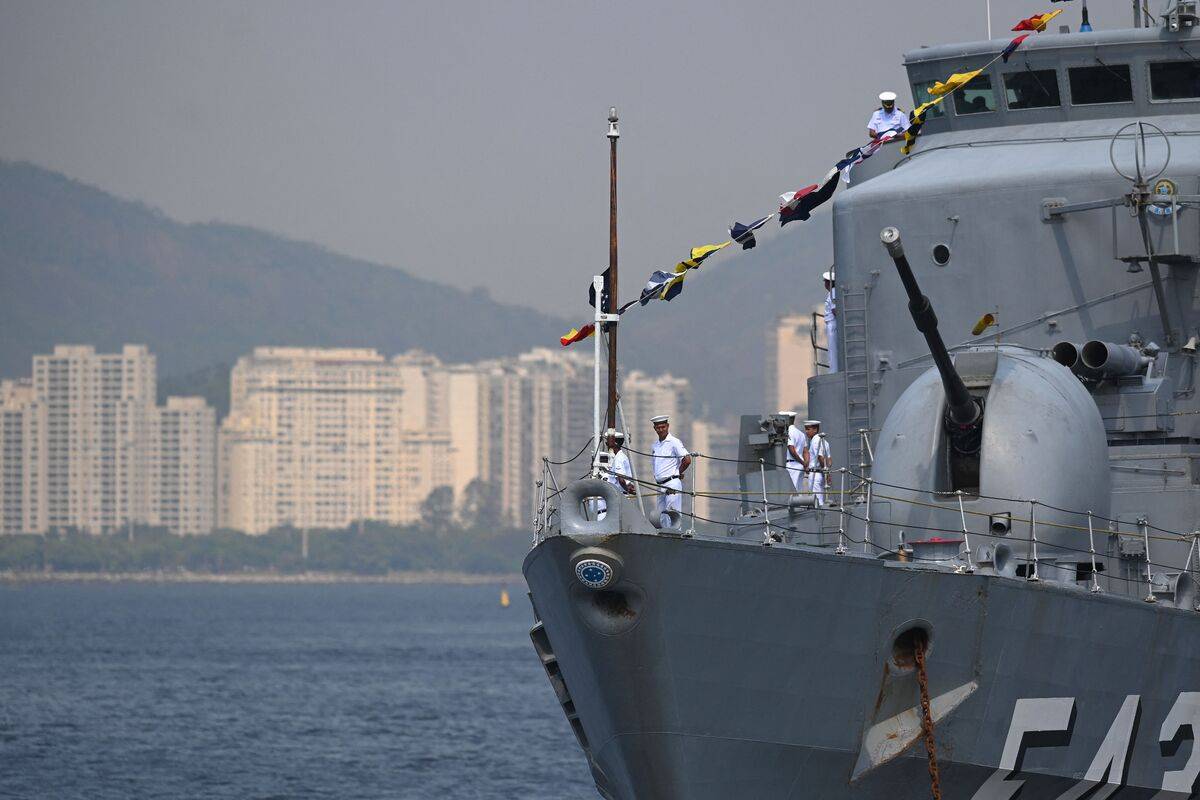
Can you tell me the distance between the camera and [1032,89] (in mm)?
17500

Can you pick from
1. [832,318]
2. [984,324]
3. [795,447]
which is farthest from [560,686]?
[984,324]

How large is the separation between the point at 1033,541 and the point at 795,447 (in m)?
3.34

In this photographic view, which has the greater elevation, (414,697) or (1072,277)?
(1072,277)

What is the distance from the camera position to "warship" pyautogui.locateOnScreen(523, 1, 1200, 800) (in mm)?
13250

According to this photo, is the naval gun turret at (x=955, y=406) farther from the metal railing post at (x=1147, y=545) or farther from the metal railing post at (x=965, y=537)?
the metal railing post at (x=1147, y=545)

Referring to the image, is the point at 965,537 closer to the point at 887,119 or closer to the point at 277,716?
the point at 887,119

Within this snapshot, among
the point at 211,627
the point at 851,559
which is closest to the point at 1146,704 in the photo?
the point at 851,559

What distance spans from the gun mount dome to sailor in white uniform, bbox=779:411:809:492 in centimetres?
164

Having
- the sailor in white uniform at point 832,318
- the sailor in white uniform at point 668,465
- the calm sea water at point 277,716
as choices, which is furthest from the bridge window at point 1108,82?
the calm sea water at point 277,716

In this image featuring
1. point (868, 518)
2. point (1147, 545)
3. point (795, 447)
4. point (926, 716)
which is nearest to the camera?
point (926, 716)

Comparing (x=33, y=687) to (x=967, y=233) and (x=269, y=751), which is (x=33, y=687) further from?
(x=967, y=233)

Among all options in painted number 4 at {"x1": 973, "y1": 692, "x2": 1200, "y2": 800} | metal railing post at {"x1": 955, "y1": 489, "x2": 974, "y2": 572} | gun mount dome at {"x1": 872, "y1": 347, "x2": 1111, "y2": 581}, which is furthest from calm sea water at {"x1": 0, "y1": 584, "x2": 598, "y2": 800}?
metal railing post at {"x1": 955, "y1": 489, "x2": 974, "y2": 572}

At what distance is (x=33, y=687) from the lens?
52188 mm

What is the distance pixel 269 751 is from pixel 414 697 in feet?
48.8
